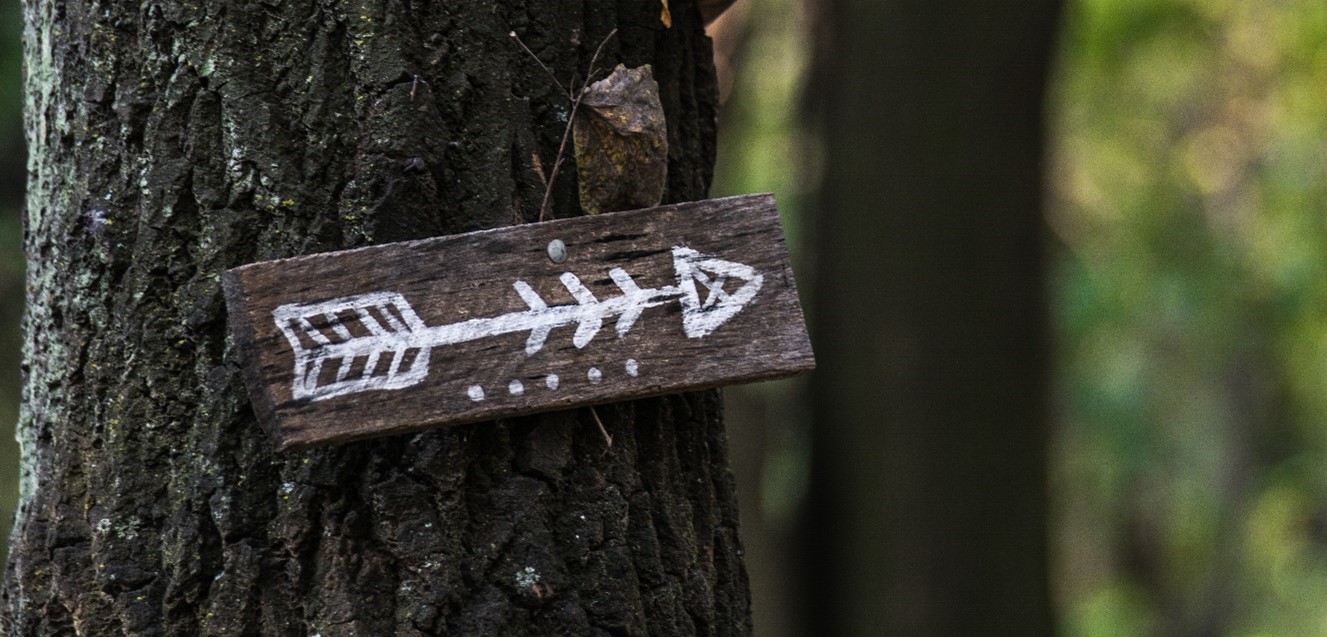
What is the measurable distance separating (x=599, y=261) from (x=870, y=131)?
10.9 ft

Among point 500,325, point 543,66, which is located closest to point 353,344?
point 500,325

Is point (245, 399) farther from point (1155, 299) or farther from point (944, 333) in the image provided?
point (1155, 299)

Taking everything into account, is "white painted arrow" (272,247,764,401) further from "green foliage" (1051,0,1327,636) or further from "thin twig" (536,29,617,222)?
"green foliage" (1051,0,1327,636)

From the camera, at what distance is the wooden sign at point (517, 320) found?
124 cm

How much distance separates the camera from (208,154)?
4.45ft

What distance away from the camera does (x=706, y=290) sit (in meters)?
1.36

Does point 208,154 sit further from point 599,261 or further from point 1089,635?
point 1089,635

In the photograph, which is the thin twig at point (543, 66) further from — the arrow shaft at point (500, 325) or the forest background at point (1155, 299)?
the forest background at point (1155, 299)

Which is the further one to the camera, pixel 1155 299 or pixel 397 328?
pixel 1155 299

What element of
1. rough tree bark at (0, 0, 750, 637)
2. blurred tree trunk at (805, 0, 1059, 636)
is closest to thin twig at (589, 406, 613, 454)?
rough tree bark at (0, 0, 750, 637)

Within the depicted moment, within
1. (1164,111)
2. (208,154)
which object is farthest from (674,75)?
(1164,111)

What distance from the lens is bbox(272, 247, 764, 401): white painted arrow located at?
1.24m

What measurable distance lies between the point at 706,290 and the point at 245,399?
0.53 metres

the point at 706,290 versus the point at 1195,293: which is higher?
the point at 706,290
